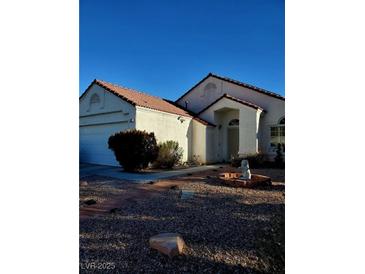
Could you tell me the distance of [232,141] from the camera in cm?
1291

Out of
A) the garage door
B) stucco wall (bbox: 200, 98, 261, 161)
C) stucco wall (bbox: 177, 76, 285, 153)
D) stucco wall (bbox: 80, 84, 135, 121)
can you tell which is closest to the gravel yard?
the garage door

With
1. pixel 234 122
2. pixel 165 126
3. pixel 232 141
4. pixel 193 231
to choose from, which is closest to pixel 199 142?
pixel 232 141

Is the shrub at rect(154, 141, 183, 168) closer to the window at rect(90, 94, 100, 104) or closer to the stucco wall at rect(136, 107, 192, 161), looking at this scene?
the stucco wall at rect(136, 107, 192, 161)

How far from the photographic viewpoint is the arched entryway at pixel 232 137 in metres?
12.7

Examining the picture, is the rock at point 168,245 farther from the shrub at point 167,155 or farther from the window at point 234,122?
the window at point 234,122

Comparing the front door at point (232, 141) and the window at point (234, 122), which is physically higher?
the window at point (234, 122)

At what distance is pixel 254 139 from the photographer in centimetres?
1123

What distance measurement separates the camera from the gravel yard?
6.75 feet

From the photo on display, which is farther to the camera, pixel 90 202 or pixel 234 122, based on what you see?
pixel 234 122

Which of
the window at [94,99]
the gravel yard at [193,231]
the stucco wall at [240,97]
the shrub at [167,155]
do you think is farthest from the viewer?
the stucco wall at [240,97]

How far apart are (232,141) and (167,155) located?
4.31 meters

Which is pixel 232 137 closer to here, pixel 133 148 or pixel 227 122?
pixel 227 122

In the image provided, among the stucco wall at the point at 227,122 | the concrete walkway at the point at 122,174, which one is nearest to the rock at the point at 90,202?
the concrete walkway at the point at 122,174
